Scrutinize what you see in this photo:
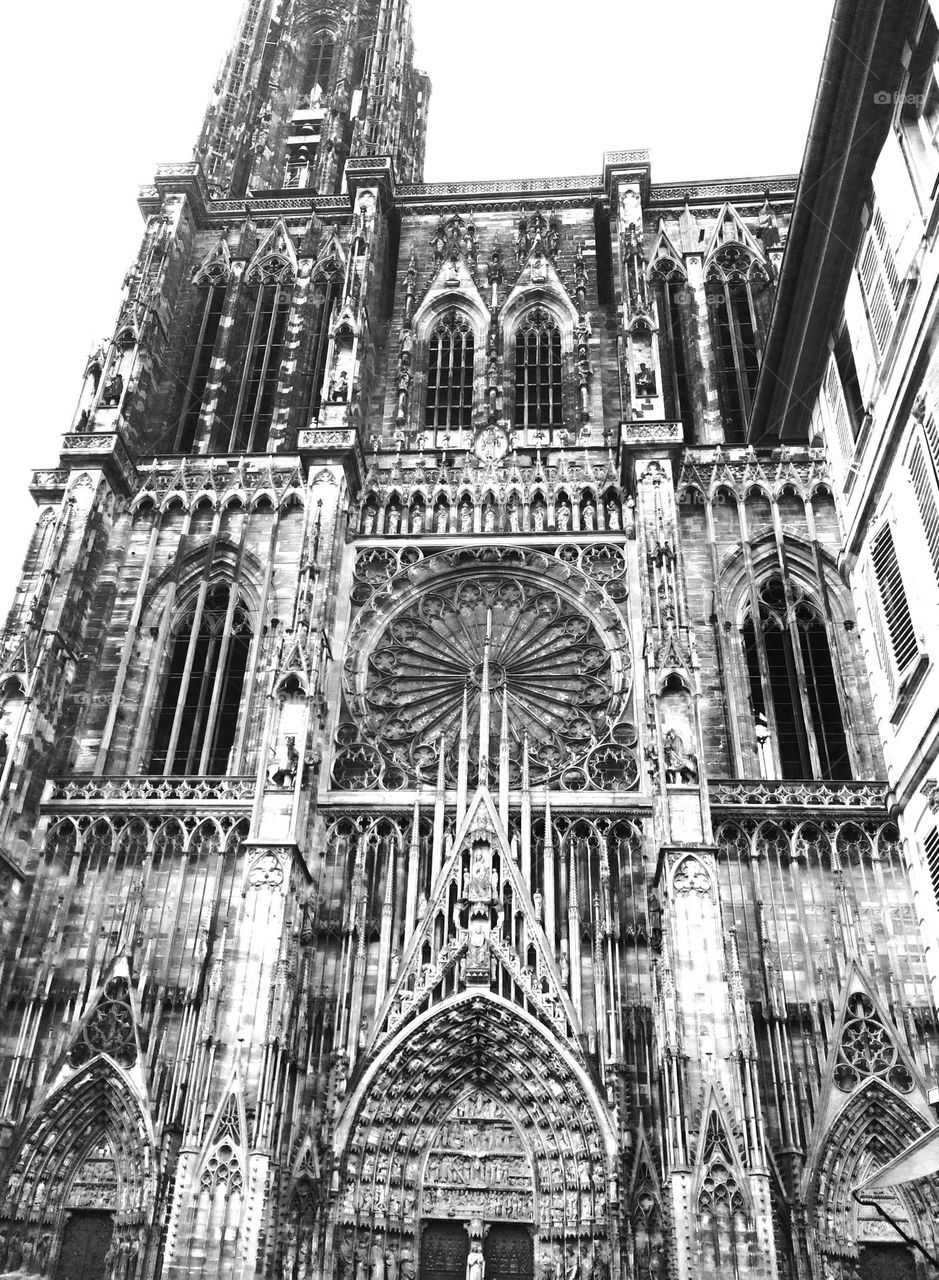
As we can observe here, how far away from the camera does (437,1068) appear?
19.5 metres

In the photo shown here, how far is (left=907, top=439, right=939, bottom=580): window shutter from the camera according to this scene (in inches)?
705

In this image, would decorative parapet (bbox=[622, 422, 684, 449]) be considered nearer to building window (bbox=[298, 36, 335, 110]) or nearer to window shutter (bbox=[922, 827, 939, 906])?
window shutter (bbox=[922, 827, 939, 906])

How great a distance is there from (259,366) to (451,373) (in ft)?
17.0

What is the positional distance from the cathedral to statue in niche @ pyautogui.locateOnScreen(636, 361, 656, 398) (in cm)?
23

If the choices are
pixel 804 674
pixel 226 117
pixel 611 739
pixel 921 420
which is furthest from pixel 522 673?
pixel 226 117

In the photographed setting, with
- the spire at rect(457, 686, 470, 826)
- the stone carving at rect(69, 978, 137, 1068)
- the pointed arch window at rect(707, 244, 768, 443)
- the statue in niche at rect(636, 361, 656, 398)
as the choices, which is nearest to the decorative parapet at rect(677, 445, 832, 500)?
the pointed arch window at rect(707, 244, 768, 443)

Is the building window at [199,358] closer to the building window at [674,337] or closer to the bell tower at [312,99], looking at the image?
the bell tower at [312,99]

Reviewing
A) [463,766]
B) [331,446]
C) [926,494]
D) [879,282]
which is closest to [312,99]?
[331,446]

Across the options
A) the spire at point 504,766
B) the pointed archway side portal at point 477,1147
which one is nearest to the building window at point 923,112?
the spire at point 504,766

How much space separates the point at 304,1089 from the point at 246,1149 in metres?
1.99

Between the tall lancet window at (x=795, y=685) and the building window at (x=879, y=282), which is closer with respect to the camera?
the building window at (x=879, y=282)

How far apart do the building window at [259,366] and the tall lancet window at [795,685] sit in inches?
511

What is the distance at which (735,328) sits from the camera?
97.0 feet

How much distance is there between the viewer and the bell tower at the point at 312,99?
116 ft
